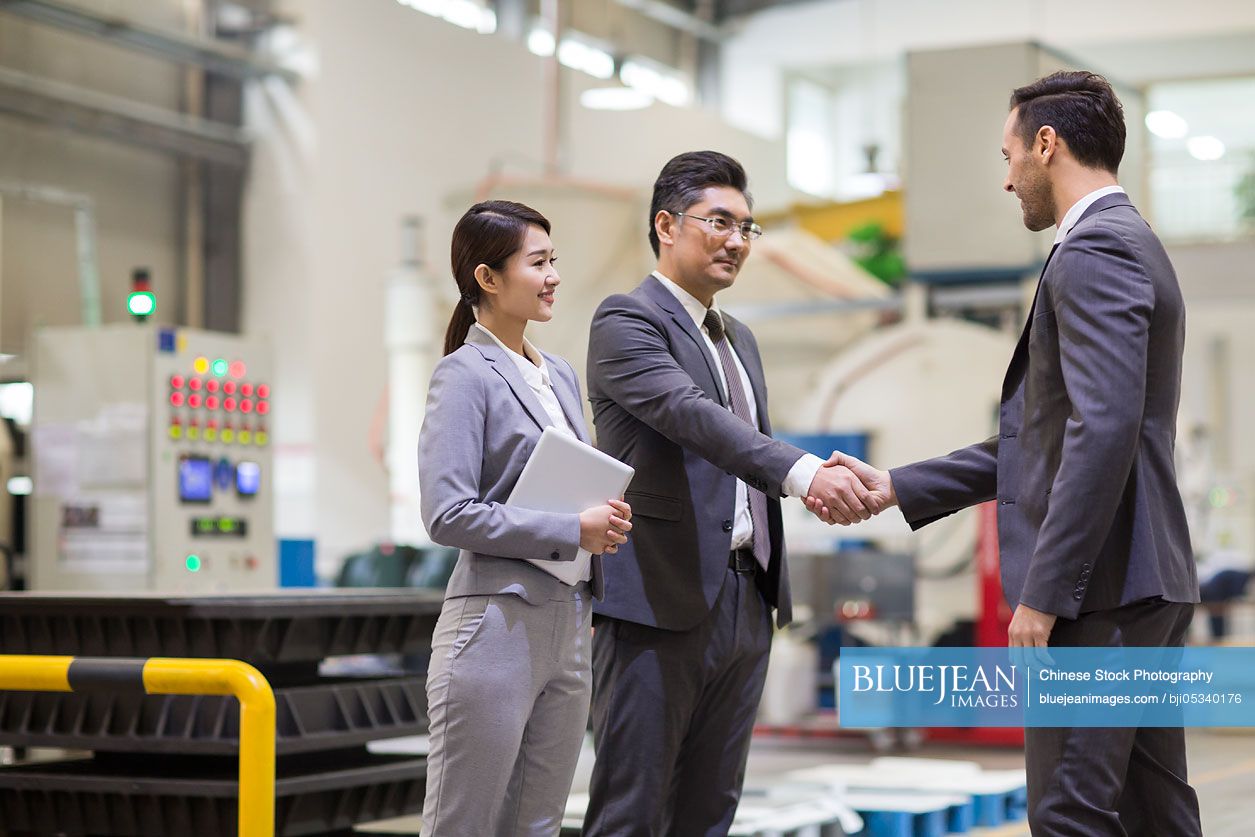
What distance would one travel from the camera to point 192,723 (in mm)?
3939

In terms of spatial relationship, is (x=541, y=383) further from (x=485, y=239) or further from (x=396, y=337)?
(x=396, y=337)

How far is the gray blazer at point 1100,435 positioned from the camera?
2.33m

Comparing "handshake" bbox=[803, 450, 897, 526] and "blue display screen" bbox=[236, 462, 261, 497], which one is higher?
"handshake" bbox=[803, 450, 897, 526]

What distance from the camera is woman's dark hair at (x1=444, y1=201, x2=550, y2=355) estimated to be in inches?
109

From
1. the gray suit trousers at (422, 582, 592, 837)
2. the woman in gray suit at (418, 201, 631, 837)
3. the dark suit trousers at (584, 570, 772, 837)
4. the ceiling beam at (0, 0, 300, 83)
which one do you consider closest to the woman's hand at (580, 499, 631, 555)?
the woman in gray suit at (418, 201, 631, 837)

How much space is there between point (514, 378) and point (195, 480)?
4.53 m

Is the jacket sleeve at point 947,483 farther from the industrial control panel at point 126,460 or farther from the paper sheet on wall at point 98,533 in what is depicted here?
the paper sheet on wall at point 98,533

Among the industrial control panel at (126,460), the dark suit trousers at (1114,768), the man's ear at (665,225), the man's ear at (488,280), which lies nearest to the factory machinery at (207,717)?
the man's ear at (488,280)

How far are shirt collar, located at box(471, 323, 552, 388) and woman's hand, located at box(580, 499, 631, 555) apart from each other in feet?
0.94

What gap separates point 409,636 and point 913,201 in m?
4.91

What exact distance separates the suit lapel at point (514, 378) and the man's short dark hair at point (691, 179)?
54 centimetres

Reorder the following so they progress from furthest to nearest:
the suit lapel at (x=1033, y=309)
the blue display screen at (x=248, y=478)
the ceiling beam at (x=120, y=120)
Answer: the ceiling beam at (x=120, y=120)
the blue display screen at (x=248, y=478)
the suit lapel at (x=1033, y=309)

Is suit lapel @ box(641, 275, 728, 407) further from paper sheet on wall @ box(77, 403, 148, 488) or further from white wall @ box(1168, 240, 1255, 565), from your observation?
white wall @ box(1168, 240, 1255, 565)

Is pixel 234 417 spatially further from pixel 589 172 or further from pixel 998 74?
pixel 589 172
